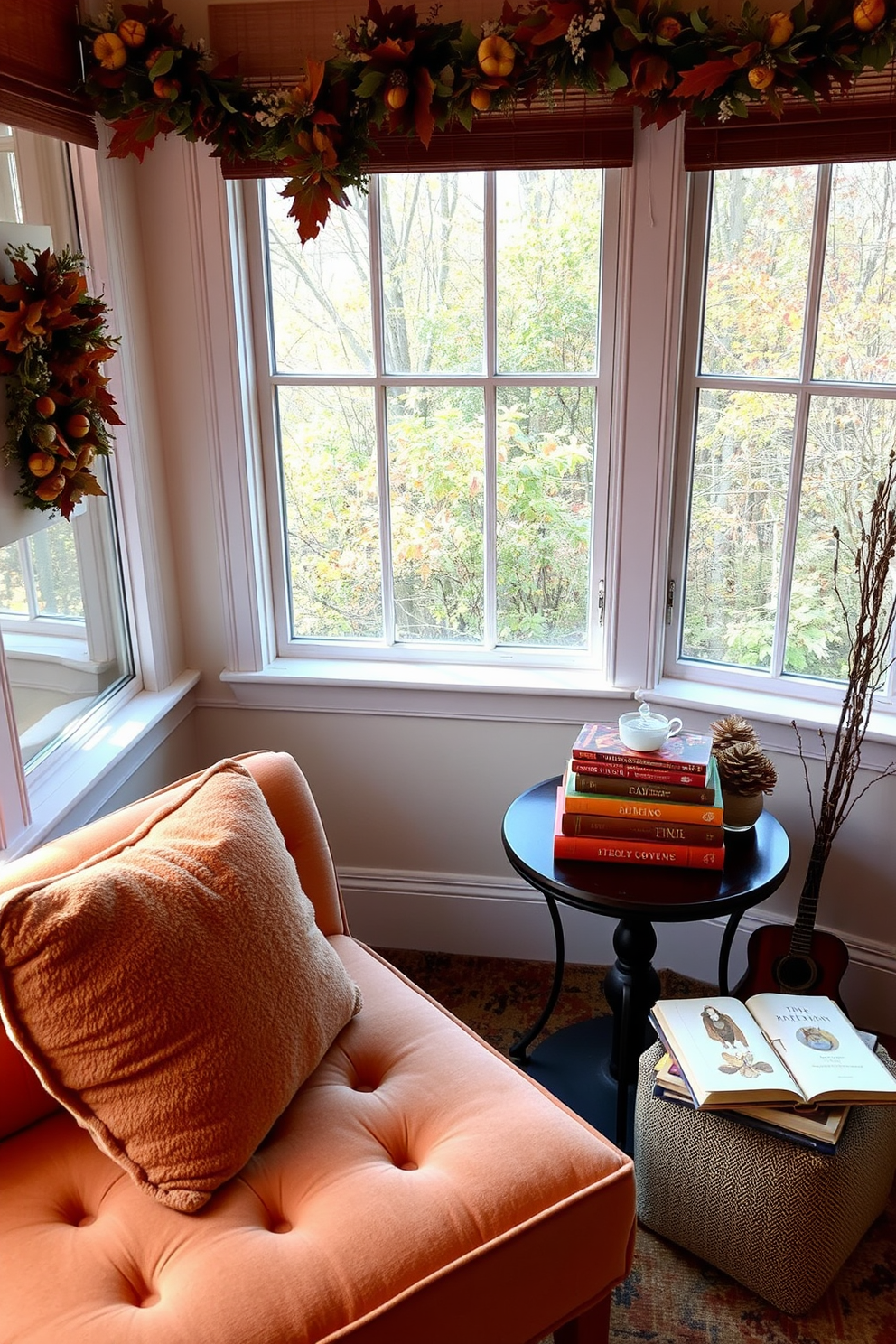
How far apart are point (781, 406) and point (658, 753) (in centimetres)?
76

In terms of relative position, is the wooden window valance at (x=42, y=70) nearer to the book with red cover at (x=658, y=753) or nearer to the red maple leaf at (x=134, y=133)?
the red maple leaf at (x=134, y=133)

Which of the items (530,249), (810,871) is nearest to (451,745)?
(810,871)

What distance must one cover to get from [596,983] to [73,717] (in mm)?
1309

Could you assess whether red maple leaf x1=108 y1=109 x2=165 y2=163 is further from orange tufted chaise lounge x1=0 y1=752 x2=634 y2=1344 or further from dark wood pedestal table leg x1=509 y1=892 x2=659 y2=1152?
dark wood pedestal table leg x1=509 y1=892 x2=659 y2=1152

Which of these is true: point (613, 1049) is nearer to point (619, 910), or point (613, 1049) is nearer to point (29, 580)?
point (619, 910)

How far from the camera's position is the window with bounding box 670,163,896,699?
207cm

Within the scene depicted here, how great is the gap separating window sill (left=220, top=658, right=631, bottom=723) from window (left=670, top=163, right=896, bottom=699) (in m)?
0.25

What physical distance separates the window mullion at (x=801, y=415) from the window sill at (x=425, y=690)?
0.35 metres

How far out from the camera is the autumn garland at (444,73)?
1803 millimetres

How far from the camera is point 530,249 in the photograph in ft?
7.37

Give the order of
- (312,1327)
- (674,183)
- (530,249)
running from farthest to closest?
(530,249), (674,183), (312,1327)

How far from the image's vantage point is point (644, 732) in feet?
6.52

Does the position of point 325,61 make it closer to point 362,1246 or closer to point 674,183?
point 674,183

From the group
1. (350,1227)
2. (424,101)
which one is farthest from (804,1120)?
(424,101)
